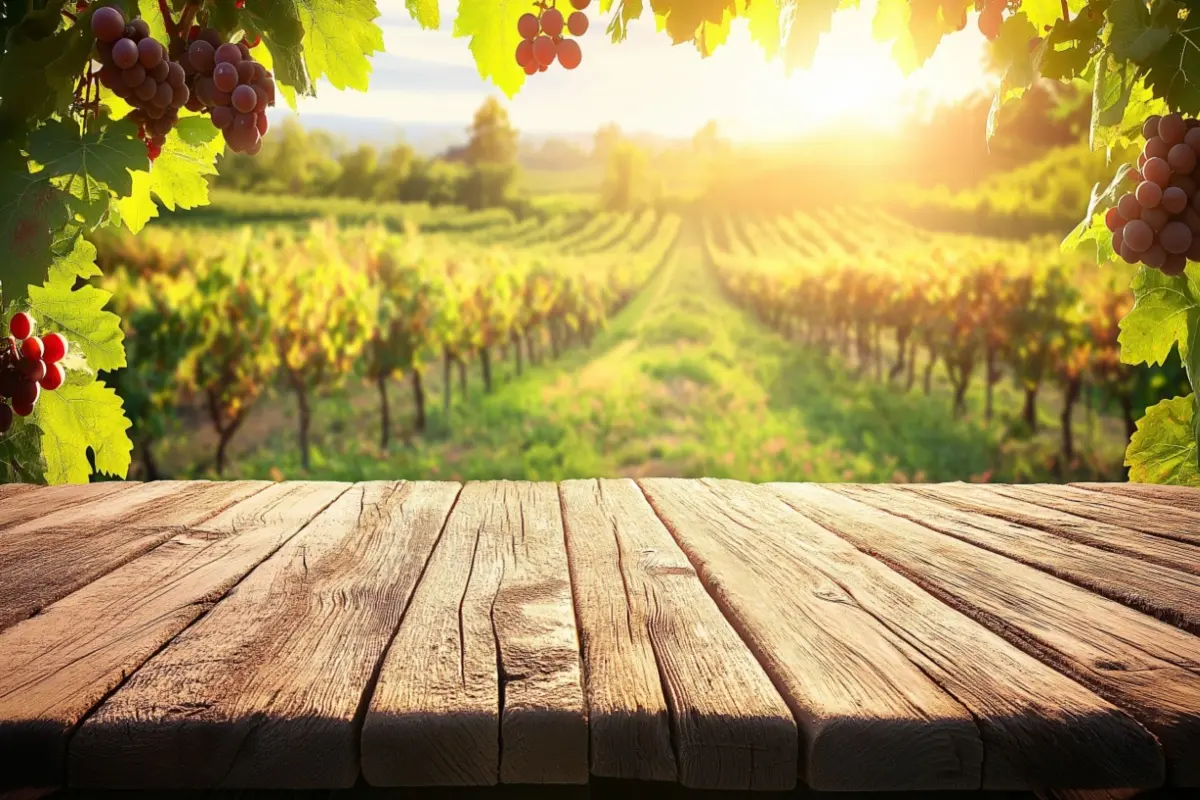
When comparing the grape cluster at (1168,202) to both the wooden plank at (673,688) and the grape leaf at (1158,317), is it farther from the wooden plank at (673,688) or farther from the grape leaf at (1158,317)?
the wooden plank at (673,688)

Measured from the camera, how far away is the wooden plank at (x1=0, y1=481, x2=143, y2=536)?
2.04m

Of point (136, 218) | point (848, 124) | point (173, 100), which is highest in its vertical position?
point (848, 124)

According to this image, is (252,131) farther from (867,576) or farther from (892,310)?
(892,310)

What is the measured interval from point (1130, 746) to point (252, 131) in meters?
1.60

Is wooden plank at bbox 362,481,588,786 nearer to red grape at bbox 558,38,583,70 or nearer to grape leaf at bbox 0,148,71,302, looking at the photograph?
grape leaf at bbox 0,148,71,302

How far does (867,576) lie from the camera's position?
5.45ft

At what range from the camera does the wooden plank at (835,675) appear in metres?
1.09

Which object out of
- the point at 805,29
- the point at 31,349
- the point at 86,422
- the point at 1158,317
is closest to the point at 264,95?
the point at 31,349

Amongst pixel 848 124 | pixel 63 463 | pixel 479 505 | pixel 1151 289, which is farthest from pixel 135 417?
pixel 848 124

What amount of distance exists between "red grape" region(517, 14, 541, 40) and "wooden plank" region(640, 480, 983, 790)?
1.11m

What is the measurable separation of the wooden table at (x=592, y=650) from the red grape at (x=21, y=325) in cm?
40

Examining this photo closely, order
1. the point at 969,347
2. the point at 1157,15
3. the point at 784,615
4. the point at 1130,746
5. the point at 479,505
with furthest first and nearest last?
the point at 969,347, the point at 479,505, the point at 1157,15, the point at 784,615, the point at 1130,746

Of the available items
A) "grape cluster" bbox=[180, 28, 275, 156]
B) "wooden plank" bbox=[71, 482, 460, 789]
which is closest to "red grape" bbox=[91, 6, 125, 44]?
"grape cluster" bbox=[180, 28, 275, 156]

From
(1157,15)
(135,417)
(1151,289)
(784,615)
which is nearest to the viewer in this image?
(784,615)
